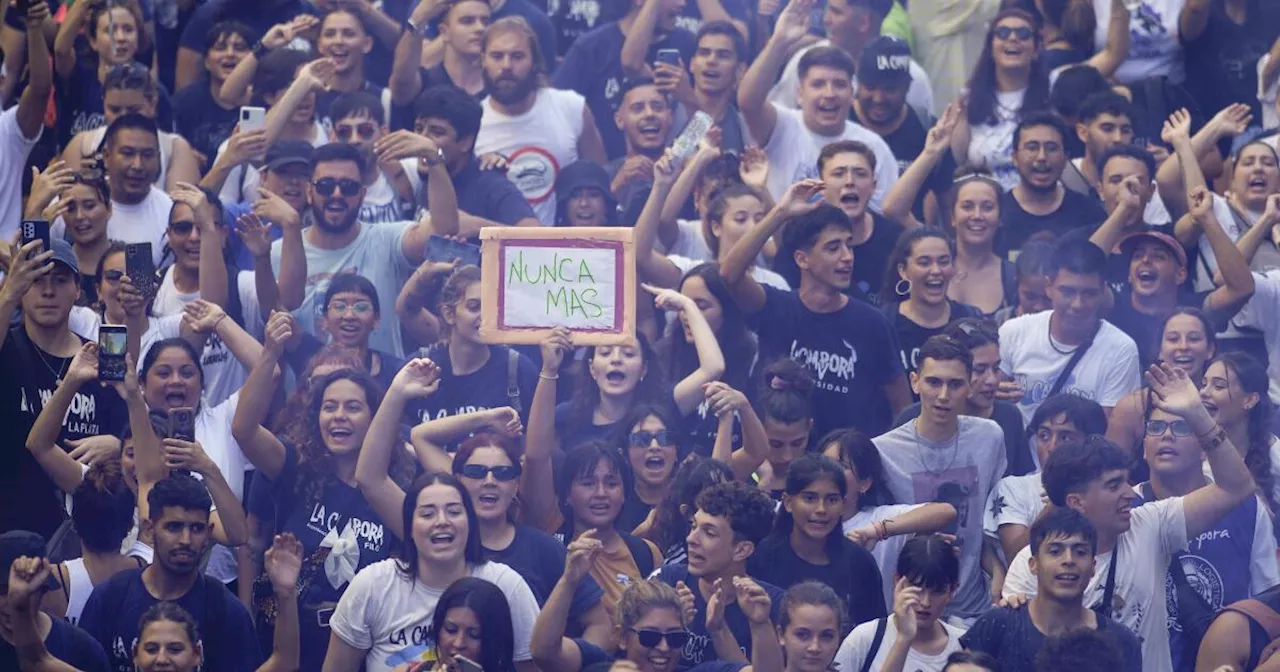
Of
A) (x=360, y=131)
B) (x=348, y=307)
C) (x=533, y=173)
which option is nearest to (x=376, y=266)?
(x=348, y=307)

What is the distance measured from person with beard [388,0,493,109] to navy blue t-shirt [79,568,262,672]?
399cm

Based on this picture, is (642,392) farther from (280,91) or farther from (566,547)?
(280,91)

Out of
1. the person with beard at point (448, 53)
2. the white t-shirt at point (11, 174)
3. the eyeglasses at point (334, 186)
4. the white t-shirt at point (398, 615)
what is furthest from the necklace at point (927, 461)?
the white t-shirt at point (11, 174)

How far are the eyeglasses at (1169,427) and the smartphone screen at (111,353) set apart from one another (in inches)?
166

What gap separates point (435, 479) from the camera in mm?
9805

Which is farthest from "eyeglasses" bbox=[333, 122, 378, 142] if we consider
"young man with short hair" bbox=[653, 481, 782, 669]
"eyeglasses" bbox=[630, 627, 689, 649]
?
"eyeglasses" bbox=[630, 627, 689, 649]

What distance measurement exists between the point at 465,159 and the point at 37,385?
8.06ft

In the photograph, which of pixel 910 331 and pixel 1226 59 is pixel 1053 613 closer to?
pixel 910 331

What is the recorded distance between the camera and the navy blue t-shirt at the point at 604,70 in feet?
44.3

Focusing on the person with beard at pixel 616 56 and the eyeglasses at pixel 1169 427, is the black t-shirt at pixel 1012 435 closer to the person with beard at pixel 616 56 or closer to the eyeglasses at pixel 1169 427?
the eyeglasses at pixel 1169 427

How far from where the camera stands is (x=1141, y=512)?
997 cm

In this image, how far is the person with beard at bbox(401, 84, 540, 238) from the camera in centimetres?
1213

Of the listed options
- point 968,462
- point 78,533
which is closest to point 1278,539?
point 968,462

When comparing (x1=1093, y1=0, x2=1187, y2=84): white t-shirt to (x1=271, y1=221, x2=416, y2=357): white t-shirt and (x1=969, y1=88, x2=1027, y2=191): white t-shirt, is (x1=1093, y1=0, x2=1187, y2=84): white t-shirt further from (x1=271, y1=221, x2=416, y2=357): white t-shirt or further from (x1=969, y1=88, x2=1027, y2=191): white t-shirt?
(x1=271, y1=221, x2=416, y2=357): white t-shirt
